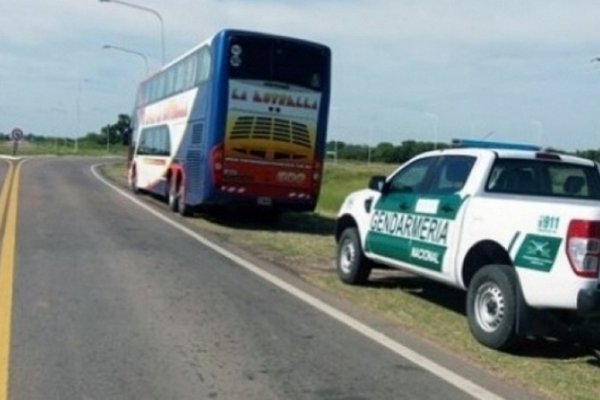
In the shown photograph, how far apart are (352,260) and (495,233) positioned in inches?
140

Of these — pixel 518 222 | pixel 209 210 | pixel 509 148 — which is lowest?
pixel 209 210

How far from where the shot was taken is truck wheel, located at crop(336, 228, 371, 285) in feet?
38.8

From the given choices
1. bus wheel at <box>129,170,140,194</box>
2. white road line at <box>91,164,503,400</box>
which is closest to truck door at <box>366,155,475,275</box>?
white road line at <box>91,164,503,400</box>

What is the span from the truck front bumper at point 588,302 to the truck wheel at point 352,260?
14.4ft

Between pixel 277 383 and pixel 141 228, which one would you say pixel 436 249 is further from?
pixel 141 228

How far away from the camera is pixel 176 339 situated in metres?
8.27

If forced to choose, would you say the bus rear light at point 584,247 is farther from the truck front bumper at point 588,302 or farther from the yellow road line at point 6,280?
the yellow road line at point 6,280

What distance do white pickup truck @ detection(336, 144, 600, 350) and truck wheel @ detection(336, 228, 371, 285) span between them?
0.05ft

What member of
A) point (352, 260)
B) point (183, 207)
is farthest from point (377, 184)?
point (183, 207)

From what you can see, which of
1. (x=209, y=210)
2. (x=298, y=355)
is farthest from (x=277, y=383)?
(x=209, y=210)

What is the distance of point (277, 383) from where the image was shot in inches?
271

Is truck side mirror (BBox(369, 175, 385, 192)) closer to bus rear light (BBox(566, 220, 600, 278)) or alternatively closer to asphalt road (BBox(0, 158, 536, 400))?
asphalt road (BBox(0, 158, 536, 400))

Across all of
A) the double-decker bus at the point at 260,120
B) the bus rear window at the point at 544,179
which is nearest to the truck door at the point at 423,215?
the bus rear window at the point at 544,179

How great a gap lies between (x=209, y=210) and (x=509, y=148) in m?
14.4
